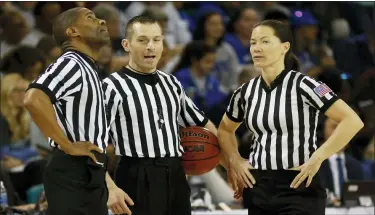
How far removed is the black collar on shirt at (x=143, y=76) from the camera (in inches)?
188

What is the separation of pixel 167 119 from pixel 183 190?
411mm

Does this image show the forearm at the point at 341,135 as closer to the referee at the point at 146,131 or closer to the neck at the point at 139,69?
the referee at the point at 146,131

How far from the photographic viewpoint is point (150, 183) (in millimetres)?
4664

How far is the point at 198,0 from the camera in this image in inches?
373

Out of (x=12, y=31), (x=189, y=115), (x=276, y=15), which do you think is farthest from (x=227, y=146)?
(x=276, y=15)

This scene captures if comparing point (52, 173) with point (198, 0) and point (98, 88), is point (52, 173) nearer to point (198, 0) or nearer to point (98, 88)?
point (98, 88)

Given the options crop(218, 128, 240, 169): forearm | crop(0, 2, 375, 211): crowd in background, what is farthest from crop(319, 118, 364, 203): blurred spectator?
crop(218, 128, 240, 169): forearm

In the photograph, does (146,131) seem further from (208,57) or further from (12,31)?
(12,31)

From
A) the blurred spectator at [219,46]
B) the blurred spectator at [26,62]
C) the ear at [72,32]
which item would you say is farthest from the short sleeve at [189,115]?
the blurred spectator at [219,46]

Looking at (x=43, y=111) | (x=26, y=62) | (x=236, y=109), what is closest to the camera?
(x=43, y=111)

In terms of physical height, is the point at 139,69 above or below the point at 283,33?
below

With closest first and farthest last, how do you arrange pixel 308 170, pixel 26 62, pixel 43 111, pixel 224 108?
pixel 43 111
pixel 308 170
pixel 224 108
pixel 26 62

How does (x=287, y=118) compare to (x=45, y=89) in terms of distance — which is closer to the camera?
(x=45, y=89)

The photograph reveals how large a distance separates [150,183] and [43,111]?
0.90 meters
